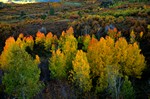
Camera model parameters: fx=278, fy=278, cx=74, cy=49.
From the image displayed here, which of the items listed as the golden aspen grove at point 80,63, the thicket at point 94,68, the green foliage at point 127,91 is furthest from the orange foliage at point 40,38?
the green foliage at point 127,91

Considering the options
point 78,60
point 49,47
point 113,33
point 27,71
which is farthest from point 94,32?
point 27,71

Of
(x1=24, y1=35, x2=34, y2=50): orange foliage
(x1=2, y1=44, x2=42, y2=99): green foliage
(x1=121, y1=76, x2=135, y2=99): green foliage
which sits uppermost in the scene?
(x1=2, y1=44, x2=42, y2=99): green foliage

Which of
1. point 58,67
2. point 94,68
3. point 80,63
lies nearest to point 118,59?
point 94,68

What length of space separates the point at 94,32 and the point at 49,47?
49.8ft

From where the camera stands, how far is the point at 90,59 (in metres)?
61.9

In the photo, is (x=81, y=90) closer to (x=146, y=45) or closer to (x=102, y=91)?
(x=102, y=91)

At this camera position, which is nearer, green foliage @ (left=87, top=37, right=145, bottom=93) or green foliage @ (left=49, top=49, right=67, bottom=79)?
green foliage @ (left=87, top=37, right=145, bottom=93)

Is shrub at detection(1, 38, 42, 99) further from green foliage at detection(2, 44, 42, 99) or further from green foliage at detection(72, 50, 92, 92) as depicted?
green foliage at detection(72, 50, 92, 92)

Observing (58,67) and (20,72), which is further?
(58,67)

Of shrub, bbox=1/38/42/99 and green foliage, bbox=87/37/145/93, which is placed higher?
shrub, bbox=1/38/42/99

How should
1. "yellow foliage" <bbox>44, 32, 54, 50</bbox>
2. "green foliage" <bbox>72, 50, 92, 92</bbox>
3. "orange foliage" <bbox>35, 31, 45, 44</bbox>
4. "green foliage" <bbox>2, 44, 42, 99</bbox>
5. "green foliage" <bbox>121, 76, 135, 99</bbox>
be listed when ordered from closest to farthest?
"green foliage" <bbox>2, 44, 42, 99</bbox>, "green foliage" <bbox>121, 76, 135, 99</bbox>, "green foliage" <bbox>72, 50, 92, 92</bbox>, "yellow foliage" <bbox>44, 32, 54, 50</bbox>, "orange foliage" <bbox>35, 31, 45, 44</bbox>

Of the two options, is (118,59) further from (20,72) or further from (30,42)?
(30,42)

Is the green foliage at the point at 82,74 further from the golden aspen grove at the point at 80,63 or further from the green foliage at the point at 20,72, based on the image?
the green foliage at the point at 20,72

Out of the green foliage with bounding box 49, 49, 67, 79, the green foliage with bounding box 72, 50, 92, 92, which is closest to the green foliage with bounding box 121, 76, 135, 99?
the green foliage with bounding box 72, 50, 92, 92
